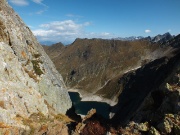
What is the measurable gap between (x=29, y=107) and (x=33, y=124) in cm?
529

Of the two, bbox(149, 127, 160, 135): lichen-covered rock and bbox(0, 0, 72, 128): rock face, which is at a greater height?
bbox(0, 0, 72, 128): rock face

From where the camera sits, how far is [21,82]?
47.7 meters

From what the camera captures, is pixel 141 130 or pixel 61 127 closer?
pixel 141 130

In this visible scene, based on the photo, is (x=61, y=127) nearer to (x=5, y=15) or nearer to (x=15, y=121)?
(x=15, y=121)

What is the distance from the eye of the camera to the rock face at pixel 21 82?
136ft

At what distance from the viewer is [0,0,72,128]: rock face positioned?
41.6m

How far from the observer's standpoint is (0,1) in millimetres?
60656

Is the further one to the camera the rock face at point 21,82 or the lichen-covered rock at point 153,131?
the rock face at point 21,82

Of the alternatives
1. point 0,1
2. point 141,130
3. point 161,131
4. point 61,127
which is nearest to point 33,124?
point 61,127

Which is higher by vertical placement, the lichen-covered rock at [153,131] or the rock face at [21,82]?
the rock face at [21,82]

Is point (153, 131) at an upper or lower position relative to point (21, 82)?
lower

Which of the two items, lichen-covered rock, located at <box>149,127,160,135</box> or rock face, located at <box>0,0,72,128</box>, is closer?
lichen-covered rock, located at <box>149,127,160,135</box>

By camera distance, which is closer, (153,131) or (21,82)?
(153,131)

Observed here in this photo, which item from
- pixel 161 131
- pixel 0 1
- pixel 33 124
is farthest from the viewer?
pixel 0 1
